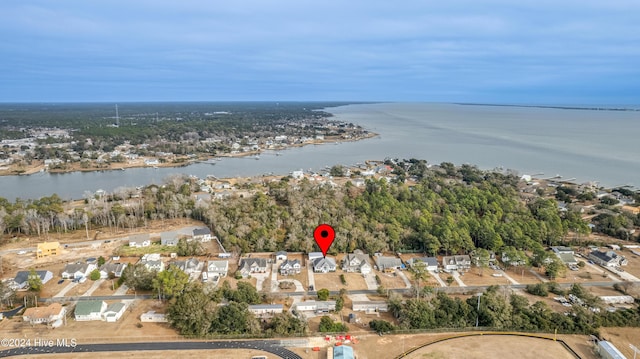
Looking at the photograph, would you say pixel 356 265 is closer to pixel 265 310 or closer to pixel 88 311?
pixel 265 310

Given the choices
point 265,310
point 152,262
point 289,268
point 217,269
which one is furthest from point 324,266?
point 152,262

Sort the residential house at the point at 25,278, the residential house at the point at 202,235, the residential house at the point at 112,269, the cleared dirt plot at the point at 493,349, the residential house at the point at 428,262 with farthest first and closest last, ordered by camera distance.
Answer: the residential house at the point at 202,235 → the residential house at the point at 428,262 → the residential house at the point at 112,269 → the residential house at the point at 25,278 → the cleared dirt plot at the point at 493,349

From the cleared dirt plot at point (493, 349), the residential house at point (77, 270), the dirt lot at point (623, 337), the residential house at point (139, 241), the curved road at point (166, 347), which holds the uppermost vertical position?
the residential house at point (139, 241)

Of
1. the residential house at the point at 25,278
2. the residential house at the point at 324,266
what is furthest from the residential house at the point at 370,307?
the residential house at the point at 25,278

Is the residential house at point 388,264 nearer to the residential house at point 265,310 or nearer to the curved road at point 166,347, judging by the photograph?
the residential house at point 265,310

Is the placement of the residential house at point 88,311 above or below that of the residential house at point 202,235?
below

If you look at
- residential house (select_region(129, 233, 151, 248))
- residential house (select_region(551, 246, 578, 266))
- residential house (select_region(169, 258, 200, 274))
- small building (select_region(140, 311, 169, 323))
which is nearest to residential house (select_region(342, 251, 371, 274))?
residential house (select_region(169, 258, 200, 274))

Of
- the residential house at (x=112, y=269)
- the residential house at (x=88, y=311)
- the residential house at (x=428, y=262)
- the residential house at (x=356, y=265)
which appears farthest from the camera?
the residential house at (x=356, y=265)

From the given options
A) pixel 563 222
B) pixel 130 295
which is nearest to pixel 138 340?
pixel 130 295

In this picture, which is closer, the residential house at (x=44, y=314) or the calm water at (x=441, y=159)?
the residential house at (x=44, y=314)
